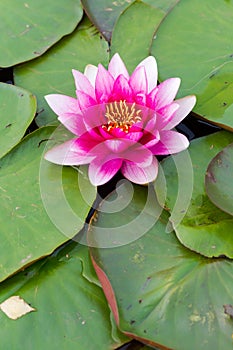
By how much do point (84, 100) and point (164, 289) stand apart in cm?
60

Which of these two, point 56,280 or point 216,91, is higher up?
point 216,91

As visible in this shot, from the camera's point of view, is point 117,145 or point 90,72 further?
point 90,72

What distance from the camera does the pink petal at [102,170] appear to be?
1510mm

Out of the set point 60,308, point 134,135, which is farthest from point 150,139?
point 60,308

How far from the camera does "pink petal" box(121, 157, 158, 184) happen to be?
1.51 metres

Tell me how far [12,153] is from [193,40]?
0.75m

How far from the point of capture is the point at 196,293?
1.36 m

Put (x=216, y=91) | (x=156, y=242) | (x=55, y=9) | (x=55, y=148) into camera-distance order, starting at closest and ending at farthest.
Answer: (x=156, y=242), (x=55, y=148), (x=216, y=91), (x=55, y=9)

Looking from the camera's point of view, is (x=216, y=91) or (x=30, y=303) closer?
(x=30, y=303)

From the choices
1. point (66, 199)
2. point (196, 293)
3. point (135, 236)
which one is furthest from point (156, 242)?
point (66, 199)

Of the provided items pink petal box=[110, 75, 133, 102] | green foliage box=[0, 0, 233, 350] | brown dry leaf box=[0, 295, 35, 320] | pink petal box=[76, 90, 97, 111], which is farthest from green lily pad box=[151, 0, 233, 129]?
brown dry leaf box=[0, 295, 35, 320]

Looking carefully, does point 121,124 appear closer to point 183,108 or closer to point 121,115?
point 121,115

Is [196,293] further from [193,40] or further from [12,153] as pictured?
[193,40]

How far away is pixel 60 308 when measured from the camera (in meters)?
1.42
